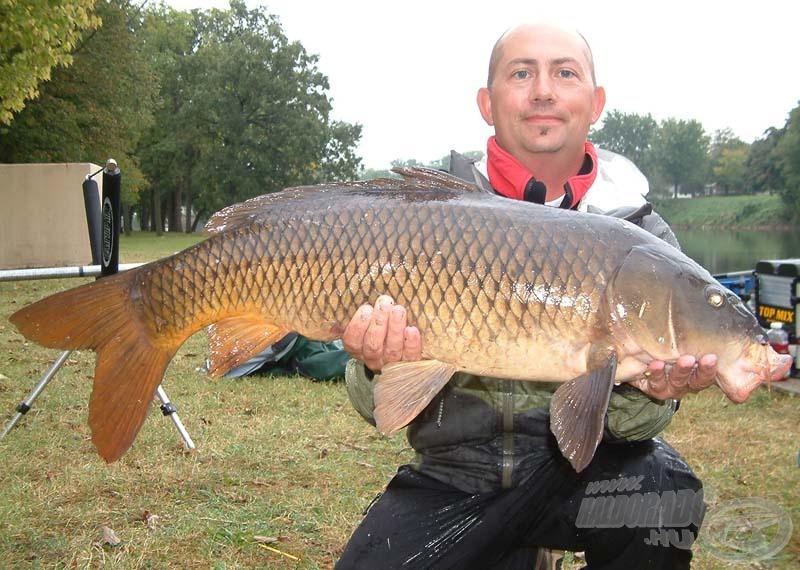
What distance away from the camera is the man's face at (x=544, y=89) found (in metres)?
2.09

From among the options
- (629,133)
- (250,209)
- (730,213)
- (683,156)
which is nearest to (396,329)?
(250,209)

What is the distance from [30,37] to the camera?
28.7 feet

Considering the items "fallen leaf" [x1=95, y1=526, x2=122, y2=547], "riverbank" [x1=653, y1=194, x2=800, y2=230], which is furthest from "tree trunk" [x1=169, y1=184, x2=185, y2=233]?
"fallen leaf" [x1=95, y1=526, x2=122, y2=547]

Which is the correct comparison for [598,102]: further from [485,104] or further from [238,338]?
[238,338]

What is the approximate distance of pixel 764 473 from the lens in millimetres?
3492

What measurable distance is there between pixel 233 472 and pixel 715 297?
240cm

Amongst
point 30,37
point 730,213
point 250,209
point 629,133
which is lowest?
point 250,209

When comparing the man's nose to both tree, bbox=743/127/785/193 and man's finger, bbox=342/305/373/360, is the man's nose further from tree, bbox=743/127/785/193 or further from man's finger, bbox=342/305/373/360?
tree, bbox=743/127/785/193

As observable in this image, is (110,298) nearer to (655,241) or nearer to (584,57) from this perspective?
(655,241)

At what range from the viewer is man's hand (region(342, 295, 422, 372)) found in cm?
164

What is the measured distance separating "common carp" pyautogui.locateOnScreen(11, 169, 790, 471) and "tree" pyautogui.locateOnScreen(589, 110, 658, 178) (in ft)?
224

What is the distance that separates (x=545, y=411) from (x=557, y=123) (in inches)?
32.2

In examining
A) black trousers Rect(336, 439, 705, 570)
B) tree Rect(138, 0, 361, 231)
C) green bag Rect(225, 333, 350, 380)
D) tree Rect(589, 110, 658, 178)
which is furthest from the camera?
tree Rect(589, 110, 658, 178)

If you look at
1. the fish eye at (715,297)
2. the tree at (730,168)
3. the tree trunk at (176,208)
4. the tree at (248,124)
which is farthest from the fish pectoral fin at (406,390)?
the tree at (730,168)
